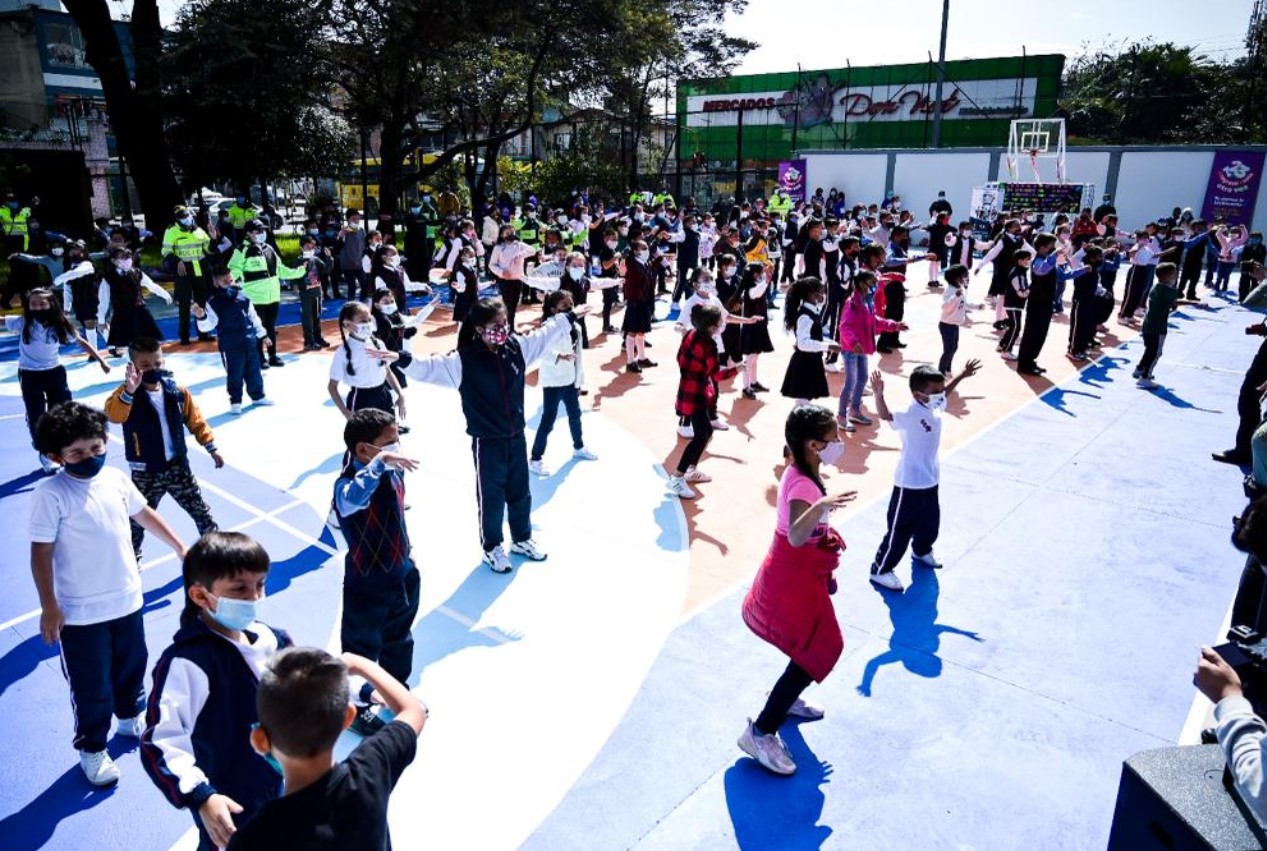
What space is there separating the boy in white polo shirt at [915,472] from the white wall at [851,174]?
28.9m

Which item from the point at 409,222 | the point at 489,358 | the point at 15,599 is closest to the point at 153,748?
the point at 489,358

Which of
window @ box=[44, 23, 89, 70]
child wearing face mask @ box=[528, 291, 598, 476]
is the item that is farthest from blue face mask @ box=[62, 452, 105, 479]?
window @ box=[44, 23, 89, 70]

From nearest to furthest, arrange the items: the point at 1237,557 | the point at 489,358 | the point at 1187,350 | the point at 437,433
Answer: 1. the point at 489,358
2. the point at 1237,557
3. the point at 437,433
4. the point at 1187,350

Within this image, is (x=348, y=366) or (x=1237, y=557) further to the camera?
(x=348, y=366)

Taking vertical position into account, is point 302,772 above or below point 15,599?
above

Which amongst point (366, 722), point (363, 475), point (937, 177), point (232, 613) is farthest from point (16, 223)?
point (937, 177)

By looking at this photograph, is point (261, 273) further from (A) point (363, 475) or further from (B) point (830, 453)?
(B) point (830, 453)

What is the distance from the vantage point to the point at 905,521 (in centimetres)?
606

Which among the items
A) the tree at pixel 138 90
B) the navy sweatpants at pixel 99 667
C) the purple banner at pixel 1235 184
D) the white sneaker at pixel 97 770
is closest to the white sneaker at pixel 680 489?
the navy sweatpants at pixel 99 667

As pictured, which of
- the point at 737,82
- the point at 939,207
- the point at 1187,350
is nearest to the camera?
the point at 1187,350

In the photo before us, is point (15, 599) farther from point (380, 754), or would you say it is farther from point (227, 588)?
point (380, 754)

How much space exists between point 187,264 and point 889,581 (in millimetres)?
12490

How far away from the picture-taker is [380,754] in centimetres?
230

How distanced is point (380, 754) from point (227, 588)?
0.95 metres
